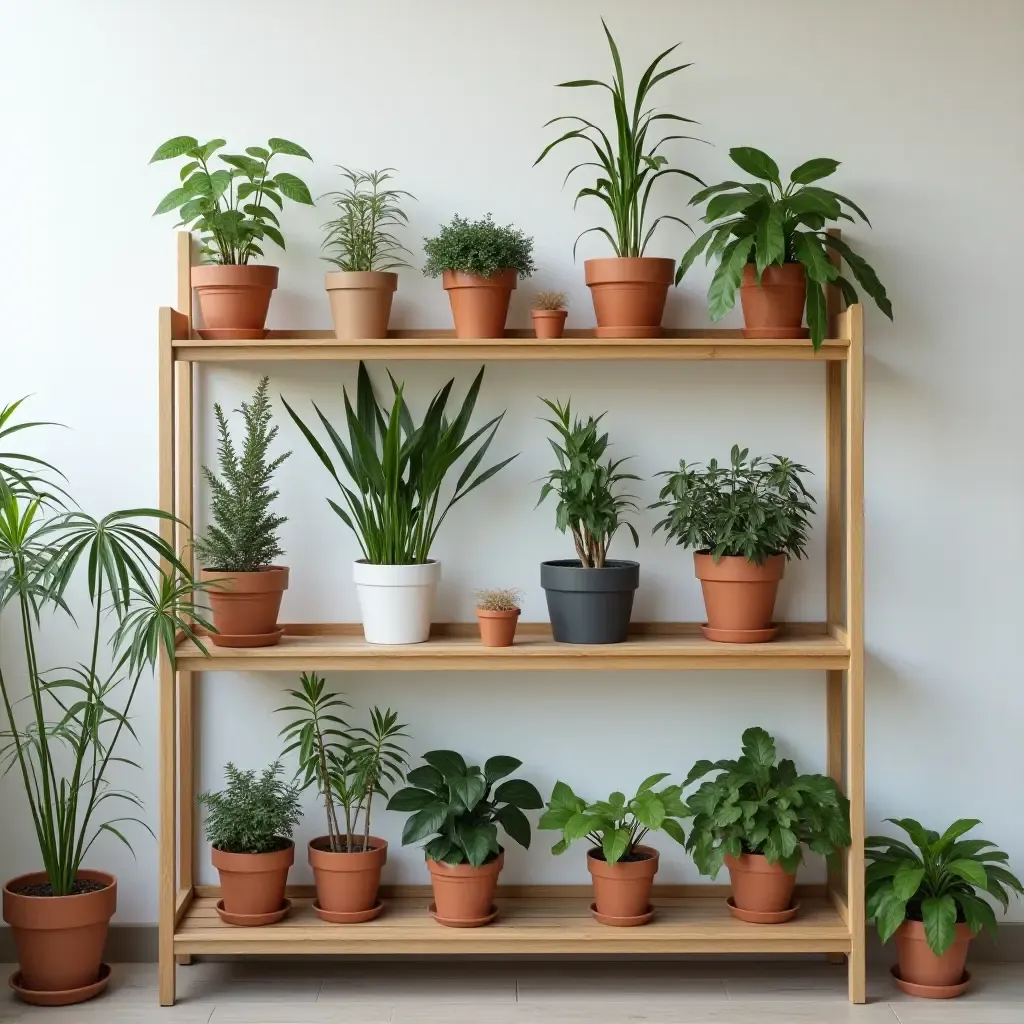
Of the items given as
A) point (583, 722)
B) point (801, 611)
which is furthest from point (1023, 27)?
point (583, 722)

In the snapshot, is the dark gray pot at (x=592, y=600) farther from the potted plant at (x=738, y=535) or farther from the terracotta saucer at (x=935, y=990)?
the terracotta saucer at (x=935, y=990)

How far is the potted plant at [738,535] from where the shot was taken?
9.15 ft

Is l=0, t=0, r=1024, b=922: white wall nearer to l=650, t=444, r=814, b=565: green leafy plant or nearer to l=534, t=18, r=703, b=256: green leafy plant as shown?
l=534, t=18, r=703, b=256: green leafy plant

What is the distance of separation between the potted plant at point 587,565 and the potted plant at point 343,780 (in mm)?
514

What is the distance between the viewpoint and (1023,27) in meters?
3.01

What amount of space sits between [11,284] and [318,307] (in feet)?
2.58

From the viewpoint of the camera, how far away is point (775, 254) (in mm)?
2648

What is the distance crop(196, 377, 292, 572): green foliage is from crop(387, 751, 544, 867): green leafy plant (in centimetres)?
67

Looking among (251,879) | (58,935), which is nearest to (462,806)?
(251,879)

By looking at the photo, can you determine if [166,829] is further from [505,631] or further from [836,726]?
[836,726]

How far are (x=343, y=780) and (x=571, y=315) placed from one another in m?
1.31

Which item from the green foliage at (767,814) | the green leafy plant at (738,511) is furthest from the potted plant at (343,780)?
the green leafy plant at (738,511)

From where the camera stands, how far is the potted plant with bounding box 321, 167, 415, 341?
2826 millimetres

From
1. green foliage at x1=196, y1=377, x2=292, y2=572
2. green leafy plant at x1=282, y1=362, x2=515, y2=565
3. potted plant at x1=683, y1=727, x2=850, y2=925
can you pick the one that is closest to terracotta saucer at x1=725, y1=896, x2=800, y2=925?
potted plant at x1=683, y1=727, x2=850, y2=925
